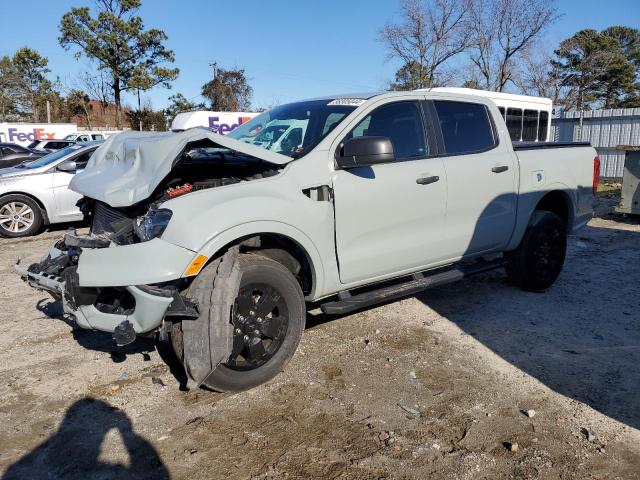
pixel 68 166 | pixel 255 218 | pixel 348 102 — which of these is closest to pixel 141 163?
pixel 255 218

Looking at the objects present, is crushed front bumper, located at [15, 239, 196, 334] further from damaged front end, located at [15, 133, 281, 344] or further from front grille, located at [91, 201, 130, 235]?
front grille, located at [91, 201, 130, 235]

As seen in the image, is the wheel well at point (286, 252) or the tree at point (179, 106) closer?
the wheel well at point (286, 252)

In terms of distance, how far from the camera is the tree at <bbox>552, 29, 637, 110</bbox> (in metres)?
35.9

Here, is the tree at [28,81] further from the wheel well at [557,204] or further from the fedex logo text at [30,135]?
the wheel well at [557,204]

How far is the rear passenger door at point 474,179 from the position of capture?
180 inches

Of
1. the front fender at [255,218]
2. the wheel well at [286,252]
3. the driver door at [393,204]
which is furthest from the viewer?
the driver door at [393,204]

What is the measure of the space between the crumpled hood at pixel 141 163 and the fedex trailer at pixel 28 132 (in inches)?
1298

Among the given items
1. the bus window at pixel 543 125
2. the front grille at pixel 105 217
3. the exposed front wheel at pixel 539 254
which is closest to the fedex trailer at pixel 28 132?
the bus window at pixel 543 125

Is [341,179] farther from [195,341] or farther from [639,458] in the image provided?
[639,458]

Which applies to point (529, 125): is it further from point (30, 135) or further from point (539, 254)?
point (30, 135)

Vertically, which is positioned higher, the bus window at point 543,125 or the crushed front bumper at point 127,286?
the bus window at point 543,125

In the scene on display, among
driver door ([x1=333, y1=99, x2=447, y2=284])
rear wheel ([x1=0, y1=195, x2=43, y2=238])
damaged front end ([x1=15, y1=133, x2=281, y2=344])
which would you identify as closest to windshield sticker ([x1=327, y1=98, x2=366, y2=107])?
driver door ([x1=333, y1=99, x2=447, y2=284])

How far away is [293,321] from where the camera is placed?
144 inches

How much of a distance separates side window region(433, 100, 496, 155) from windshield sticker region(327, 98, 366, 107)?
0.84 m
